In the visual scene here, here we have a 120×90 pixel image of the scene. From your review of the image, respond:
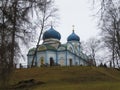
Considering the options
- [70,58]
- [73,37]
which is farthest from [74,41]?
[70,58]

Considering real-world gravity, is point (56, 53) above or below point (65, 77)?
above

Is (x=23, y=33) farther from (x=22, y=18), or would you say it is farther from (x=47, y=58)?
(x=47, y=58)

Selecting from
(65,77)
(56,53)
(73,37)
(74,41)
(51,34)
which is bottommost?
(65,77)

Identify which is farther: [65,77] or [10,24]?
[65,77]

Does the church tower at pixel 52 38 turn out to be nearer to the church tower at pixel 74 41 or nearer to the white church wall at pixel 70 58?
the white church wall at pixel 70 58

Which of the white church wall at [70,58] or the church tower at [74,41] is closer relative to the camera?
the white church wall at [70,58]

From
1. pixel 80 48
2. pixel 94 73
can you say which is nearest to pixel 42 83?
pixel 94 73

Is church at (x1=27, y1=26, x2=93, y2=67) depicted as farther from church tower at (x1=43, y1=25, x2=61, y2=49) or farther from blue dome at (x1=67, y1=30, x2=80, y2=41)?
blue dome at (x1=67, y1=30, x2=80, y2=41)

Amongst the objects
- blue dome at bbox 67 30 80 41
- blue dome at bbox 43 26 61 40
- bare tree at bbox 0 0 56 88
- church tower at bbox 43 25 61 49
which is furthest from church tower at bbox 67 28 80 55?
bare tree at bbox 0 0 56 88

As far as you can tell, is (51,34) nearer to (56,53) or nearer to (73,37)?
(56,53)

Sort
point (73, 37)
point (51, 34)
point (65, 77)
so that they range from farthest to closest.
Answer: point (73, 37) → point (51, 34) → point (65, 77)

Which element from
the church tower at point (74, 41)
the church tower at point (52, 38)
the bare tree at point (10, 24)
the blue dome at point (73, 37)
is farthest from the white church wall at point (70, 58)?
the bare tree at point (10, 24)

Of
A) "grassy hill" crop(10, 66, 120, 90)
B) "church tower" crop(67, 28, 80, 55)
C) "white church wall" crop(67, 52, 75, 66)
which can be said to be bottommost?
"grassy hill" crop(10, 66, 120, 90)

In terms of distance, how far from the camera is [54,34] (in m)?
64.6
